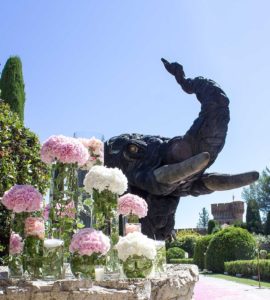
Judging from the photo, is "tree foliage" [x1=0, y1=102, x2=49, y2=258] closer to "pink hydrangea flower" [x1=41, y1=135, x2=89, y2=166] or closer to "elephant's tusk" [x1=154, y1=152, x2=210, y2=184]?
"elephant's tusk" [x1=154, y1=152, x2=210, y2=184]

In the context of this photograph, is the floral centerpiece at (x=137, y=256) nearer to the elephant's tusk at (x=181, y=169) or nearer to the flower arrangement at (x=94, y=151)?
the flower arrangement at (x=94, y=151)

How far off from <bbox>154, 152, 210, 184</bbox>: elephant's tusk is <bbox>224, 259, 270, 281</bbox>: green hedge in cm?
1375

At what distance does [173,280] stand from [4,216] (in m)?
4.28

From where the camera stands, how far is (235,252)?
67.7 ft

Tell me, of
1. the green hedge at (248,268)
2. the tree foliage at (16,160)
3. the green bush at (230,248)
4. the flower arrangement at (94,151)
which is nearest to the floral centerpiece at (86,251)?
the flower arrangement at (94,151)

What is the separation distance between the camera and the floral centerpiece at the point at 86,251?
7.35ft

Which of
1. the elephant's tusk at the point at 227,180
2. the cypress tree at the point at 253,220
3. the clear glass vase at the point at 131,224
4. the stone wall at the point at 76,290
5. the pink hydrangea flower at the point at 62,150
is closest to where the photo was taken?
the stone wall at the point at 76,290

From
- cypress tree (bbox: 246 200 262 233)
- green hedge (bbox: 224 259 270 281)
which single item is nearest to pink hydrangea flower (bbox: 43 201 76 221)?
green hedge (bbox: 224 259 270 281)

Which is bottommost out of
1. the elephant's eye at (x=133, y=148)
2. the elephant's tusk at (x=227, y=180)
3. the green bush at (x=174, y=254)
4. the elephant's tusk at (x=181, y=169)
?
the green bush at (x=174, y=254)

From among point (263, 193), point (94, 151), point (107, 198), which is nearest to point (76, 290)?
point (107, 198)

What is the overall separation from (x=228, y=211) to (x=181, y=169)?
4189 centimetres

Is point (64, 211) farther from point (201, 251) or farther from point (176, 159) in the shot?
point (201, 251)

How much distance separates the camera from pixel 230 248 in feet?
68.0

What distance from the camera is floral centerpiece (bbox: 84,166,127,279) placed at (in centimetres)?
251
